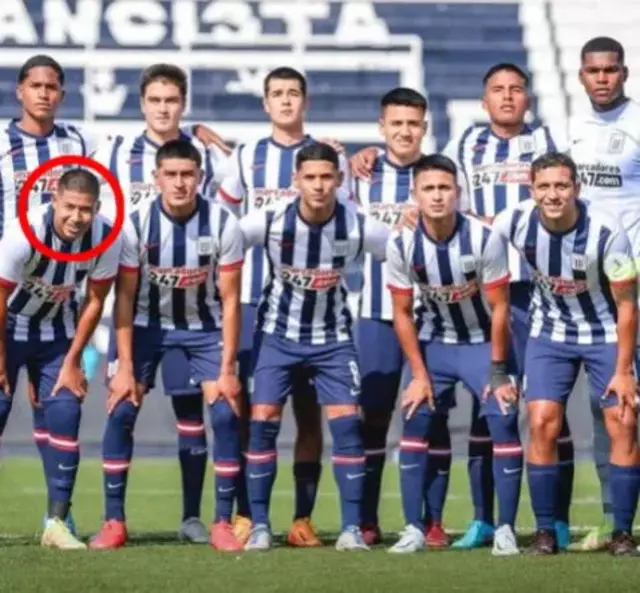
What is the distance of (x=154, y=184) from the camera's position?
9781 mm

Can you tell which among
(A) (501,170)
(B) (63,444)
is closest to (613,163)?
(A) (501,170)

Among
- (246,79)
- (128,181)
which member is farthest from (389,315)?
(246,79)

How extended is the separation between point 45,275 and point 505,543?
2217 mm

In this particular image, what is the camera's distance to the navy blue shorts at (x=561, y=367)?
9055 millimetres

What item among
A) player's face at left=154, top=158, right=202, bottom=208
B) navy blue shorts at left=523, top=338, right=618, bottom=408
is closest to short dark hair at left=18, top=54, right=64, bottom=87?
player's face at left=154, top=158, right=202, bottom=208

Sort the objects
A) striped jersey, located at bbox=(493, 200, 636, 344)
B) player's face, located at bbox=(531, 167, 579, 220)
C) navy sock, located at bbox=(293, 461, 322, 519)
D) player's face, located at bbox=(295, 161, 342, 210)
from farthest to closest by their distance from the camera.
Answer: navy sock, located at bbox=(293, 461, 322, 519), player's face, located at bbox=(295, 161, 342, 210), striped jersey, located at bbox=(493, 200, 636, 344), player's face, located at bbox=(531, 167, 579, 220)

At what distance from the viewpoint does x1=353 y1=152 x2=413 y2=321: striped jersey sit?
9719mm

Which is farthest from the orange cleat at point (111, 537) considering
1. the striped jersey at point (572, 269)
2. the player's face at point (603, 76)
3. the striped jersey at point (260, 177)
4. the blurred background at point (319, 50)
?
the blurred background at point (319, 50)

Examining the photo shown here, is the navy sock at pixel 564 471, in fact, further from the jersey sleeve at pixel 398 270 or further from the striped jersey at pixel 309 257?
the striped jersey at pixel 309 257

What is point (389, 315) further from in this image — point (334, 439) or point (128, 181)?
point (128, 181)

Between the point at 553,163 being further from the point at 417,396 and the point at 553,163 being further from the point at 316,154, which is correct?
the point at 417,396

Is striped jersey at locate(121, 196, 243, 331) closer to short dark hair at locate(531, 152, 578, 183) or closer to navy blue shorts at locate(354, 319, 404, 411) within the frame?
navy blue shorts at locate(354, 319, 404, 411)

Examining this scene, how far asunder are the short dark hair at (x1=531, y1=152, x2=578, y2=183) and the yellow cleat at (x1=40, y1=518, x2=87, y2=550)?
2398mm

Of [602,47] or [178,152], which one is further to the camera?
[602,47]
